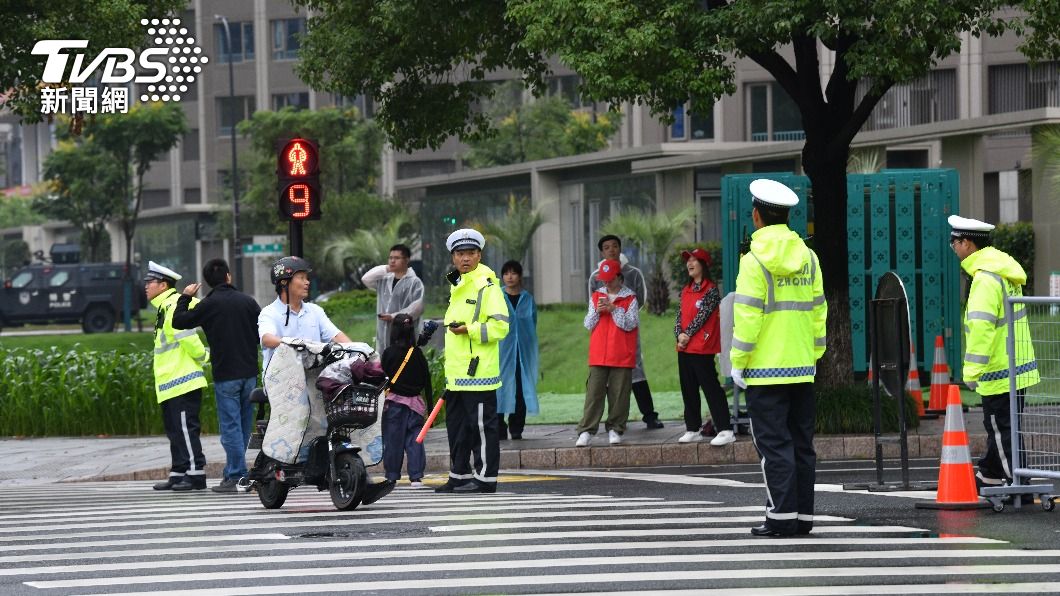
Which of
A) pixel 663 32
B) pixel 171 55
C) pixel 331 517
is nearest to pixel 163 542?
pixel 331 517

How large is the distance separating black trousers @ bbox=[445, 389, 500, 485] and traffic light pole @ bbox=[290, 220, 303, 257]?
9.83 ft

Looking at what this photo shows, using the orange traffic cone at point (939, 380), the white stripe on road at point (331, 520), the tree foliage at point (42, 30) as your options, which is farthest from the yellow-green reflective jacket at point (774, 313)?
the tree foliage at point (42, 30)

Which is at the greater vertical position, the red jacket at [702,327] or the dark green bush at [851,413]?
the red jacket at [702,327]

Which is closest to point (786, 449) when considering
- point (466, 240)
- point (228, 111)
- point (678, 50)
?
point (466, 240)

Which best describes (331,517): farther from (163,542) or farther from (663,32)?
(663,32)

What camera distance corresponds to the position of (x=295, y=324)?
39.3ft

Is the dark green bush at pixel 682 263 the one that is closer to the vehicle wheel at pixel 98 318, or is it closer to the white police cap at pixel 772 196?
the vehicle wheel at pixel 98 318

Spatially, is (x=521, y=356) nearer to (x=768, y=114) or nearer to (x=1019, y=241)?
(x=1019, y=241)

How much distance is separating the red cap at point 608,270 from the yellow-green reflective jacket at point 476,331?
10.9 ft

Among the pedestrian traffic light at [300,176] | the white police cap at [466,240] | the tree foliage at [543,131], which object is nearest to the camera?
the white police cap at [466,240]

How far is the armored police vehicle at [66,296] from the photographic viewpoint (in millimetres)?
51625

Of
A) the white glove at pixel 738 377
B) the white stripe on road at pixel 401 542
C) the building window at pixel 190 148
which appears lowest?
the white stripe on road at pixel 401 542

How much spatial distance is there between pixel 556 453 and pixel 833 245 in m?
3.28

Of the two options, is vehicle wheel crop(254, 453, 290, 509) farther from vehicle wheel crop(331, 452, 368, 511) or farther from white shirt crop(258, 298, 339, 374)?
white shirt crop(258, 298, 339, 374)
